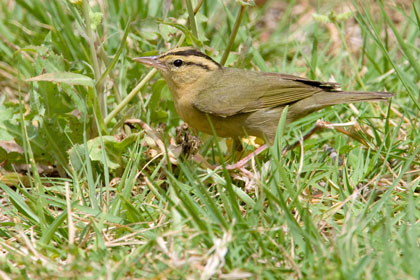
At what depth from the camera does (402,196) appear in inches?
142

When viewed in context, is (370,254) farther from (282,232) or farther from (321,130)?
(321,130)

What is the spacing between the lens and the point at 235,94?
180 inches

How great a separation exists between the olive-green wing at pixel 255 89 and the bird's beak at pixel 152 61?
348mm

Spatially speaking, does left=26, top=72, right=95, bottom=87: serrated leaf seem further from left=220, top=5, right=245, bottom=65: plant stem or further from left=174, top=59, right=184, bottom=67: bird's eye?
left=220, top=5, right=245, bottom=65: plant stem

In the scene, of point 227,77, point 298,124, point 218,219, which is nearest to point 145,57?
point 227,77

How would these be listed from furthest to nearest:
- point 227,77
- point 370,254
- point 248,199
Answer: point 227,77
point 248,199
point 370,254

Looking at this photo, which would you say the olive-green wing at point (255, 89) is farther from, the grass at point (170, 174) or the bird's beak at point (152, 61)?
the bird's beak at point (152, 61)

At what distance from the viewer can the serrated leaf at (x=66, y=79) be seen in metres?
3.80

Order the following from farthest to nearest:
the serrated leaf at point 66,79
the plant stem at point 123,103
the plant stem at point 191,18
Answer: the plant stem at point 123,103, the plant stem at point 191,18, the serrated leaf at point 66,79

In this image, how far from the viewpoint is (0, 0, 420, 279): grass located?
9.23 ft

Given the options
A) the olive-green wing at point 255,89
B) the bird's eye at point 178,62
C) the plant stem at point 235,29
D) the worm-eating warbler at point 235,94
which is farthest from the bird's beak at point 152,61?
the plant stem at point 235,29

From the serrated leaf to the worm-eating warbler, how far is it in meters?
0.55

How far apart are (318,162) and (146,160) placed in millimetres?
1212

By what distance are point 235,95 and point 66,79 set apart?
51.5 inches
